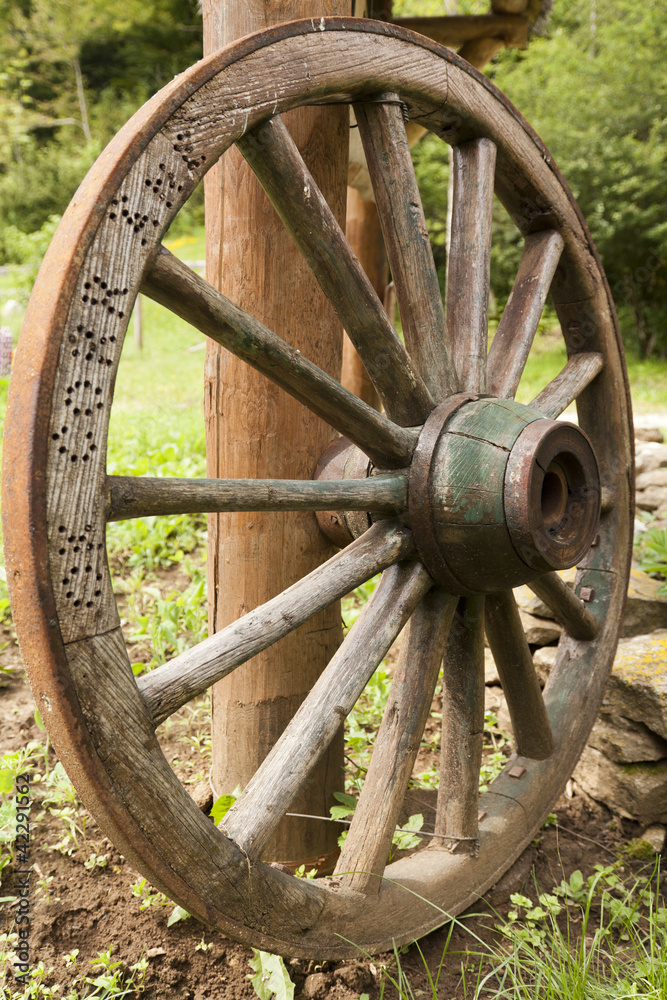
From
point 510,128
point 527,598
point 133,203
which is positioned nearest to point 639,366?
point 527,598

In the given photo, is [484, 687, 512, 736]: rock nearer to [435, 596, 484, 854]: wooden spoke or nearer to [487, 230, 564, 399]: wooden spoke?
[435, 596, 484, 854]: wooden spoke

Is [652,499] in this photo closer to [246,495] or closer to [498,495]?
[498,495]

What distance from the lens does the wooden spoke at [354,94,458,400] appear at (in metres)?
1.57

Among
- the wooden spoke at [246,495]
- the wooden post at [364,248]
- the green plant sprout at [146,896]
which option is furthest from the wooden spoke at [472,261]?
the wooden post at [364,248]

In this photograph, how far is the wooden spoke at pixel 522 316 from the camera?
6.16 feet

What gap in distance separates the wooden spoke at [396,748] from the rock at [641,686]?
96 centimetres

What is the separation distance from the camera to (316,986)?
1675 millimetres

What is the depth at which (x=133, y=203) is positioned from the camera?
1104 mm

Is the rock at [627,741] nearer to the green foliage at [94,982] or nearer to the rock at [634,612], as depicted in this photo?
the rock at [634,612]

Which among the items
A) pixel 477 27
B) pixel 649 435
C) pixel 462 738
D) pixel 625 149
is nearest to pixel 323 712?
pixel 462 738

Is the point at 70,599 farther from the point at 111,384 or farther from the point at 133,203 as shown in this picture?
the point at 133,203

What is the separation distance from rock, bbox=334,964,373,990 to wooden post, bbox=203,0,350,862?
0.96 ft

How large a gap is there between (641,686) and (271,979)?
135cm

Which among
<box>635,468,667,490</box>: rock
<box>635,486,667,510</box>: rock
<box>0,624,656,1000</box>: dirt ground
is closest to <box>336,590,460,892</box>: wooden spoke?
<box>0,624,656,1000</box>: dirt ground
